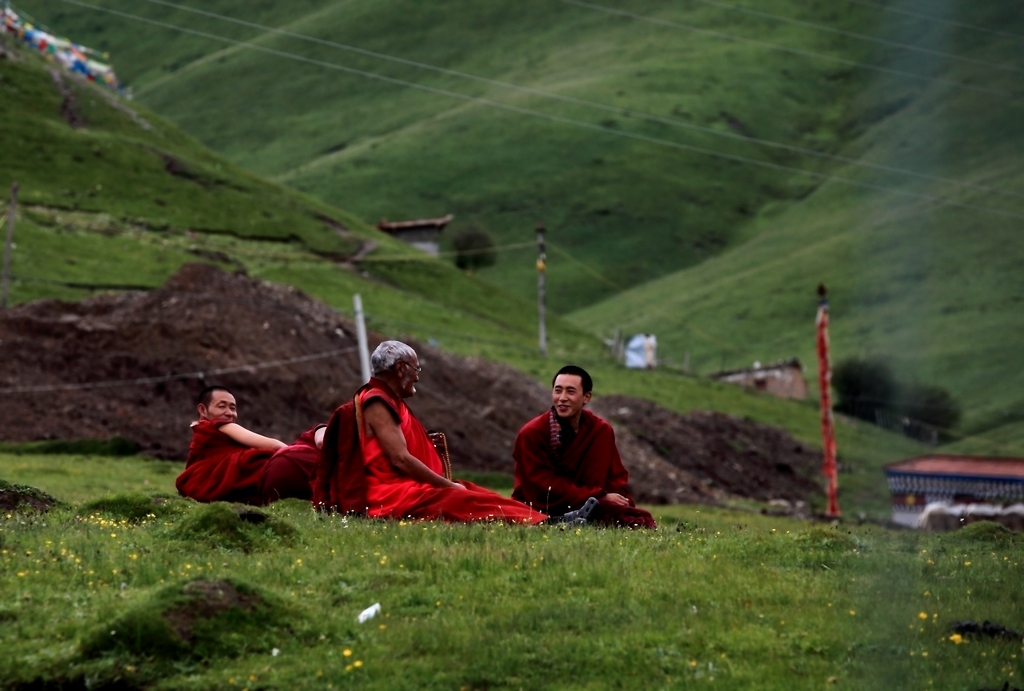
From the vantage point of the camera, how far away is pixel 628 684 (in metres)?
9.52

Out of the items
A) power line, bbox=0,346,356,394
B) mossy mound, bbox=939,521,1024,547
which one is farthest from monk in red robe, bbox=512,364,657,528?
power line, bbox=0,346,356,394

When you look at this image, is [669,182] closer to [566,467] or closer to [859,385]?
[859,385]

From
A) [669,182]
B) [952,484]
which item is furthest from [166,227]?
[669,182]

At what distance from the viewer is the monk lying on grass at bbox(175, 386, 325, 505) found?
683 inches

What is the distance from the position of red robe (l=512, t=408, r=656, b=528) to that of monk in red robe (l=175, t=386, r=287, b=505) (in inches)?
132

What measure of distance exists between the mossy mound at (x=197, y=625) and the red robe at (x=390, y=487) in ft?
14.9

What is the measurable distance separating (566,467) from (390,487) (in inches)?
80.7

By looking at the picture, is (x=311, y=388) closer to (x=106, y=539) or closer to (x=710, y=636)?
(x=106, y=539)

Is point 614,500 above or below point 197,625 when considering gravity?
above

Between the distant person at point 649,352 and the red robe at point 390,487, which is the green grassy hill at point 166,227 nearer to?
the distant person at point 649,352

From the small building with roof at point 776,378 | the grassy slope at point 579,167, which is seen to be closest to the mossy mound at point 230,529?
the small building with roof at point 776,378

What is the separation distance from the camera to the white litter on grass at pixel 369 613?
417 inches

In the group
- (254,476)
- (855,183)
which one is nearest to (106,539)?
(254,476)

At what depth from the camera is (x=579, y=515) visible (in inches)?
607
